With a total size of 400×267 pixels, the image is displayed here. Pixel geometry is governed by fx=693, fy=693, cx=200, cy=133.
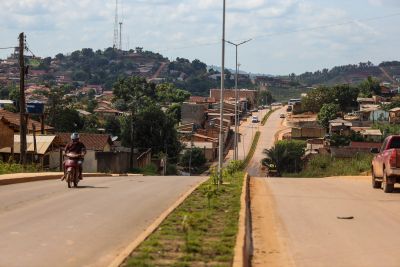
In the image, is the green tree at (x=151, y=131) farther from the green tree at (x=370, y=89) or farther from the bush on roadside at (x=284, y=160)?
the green tree at (x=370, y=89)

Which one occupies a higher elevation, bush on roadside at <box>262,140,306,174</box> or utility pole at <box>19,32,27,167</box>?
utility pole at <box>19,32,27,167</box>

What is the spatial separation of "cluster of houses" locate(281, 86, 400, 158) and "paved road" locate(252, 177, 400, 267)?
6042 centimetres

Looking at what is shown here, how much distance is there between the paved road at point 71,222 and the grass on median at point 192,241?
22.4 inches

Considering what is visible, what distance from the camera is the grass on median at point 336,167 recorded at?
52188 millimetres

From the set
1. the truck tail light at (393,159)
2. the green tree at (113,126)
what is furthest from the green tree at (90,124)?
the truck tail light at (393,159)

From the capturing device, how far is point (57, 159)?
2254 inches

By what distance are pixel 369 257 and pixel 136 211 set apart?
577 centimetres

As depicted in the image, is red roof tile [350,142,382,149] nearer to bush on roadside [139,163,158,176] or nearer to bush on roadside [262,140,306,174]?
bush on roadside [262,140,306,174]

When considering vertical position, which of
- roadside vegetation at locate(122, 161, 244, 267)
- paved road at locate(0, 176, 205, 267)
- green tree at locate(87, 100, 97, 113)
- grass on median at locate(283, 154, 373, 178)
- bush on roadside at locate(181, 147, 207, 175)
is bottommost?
bush on roadside at locate(181, 147, 207, 175)

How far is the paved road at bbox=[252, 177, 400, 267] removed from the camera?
11.2 metres

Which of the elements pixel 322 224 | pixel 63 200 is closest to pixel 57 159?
pixel 63 200

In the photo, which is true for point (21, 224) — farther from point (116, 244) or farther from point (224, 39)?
point (224, 39)

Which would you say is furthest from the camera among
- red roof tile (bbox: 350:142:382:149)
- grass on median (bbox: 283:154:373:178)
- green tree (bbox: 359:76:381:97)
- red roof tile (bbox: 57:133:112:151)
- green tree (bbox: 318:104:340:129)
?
green tree (bbox: 359:76:381:97)

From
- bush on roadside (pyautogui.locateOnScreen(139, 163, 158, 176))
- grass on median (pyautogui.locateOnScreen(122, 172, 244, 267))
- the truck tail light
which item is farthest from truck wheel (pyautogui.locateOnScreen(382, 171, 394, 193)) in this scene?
bush on roadside (pyautogui.locateOnScreen(139, 163, 158, 176))
